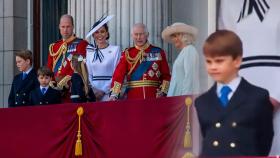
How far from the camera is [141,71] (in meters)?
8.56

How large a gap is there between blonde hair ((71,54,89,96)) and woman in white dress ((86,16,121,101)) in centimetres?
12

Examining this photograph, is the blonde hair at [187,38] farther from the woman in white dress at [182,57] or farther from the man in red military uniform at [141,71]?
the man in red military uniform at [141,71]

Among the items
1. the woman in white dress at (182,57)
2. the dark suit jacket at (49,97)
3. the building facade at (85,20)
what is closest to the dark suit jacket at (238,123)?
the building facade at (85,20)

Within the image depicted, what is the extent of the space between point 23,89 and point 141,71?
66.7 inches

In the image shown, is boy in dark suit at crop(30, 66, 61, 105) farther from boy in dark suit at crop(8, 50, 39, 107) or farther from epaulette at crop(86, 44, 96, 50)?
epaulette at crop(86, 44, 96, 50)

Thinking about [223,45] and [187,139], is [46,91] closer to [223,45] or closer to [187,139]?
[187,139]

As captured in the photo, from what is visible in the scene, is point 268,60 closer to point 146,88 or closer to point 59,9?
point 146,88

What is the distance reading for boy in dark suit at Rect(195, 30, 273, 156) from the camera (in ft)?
14.7

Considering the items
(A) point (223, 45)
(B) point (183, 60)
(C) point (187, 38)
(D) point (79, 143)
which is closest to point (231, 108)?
(A) point (223, 45)

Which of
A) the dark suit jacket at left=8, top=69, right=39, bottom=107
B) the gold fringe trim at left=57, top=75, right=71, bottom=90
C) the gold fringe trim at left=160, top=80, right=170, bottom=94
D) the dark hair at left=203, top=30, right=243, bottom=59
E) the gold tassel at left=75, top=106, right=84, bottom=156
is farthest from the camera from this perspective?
the dark suit jacket at left=8, top=69, right=39, bottom=107

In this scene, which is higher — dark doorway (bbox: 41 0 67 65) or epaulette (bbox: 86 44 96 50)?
dark doorway (bbox: 41 0 67 65)

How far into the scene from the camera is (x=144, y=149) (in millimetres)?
7586

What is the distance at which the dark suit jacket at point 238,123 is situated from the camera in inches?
177

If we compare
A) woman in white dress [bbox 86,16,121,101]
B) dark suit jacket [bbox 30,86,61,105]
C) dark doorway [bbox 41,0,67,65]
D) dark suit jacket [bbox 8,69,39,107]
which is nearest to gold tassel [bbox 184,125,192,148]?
woman in white dress [bbox 86,16,121,101]
